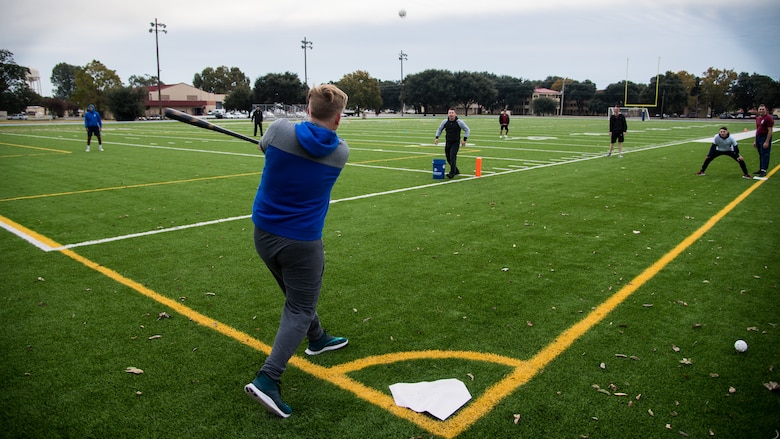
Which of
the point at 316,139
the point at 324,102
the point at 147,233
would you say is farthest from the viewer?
the point at 147,233

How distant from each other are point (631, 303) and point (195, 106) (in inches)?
4640

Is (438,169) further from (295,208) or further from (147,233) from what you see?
(295,208)

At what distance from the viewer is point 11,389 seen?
3.52 m

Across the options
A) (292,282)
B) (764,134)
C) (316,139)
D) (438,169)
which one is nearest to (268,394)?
(292,282)

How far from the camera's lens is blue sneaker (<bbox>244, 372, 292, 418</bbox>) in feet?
10.4

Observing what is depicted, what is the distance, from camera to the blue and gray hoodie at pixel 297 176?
3.03m

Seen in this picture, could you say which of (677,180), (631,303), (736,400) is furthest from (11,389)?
(677,180)

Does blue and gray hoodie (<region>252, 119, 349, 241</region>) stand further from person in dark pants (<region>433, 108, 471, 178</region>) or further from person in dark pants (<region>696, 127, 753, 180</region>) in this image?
person in dark pants (<region>696, 127, 753, 180</region>)

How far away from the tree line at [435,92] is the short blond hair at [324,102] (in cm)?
7419

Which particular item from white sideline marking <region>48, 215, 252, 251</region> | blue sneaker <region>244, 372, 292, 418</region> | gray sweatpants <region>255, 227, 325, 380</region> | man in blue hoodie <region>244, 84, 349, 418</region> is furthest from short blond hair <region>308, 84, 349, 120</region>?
white sideline marking <region>48, 215, 252, 251</region>

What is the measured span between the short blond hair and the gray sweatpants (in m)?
0.79

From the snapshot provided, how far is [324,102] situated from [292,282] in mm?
1143

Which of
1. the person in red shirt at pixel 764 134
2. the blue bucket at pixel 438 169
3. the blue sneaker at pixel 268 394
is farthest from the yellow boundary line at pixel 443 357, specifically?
the person in red shirt at pixel 764 134

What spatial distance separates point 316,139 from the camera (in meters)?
3.01
